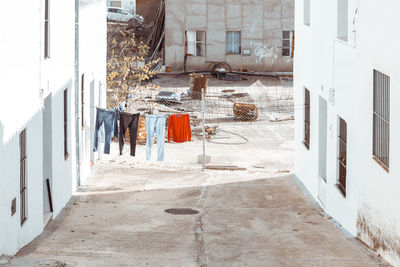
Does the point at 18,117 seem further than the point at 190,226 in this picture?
No

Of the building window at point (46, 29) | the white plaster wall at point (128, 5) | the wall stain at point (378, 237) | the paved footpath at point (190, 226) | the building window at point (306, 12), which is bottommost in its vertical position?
the paved footpath at point (190, 226)

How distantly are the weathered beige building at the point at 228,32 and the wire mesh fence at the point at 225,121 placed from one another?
404cm

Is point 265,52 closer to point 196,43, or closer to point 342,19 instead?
point 196,43

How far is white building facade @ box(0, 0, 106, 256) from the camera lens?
35.6 feet

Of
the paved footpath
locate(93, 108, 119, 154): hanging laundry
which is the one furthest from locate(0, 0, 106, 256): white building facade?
the paved footpath

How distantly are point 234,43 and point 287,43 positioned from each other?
3442 millimetres

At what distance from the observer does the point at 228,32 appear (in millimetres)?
45812

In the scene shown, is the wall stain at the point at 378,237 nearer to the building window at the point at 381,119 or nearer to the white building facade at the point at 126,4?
the building window at the point at 381,119

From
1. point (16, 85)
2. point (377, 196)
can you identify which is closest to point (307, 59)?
point (377, 196)

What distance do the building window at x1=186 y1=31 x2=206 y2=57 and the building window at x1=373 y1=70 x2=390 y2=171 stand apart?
1337 inches

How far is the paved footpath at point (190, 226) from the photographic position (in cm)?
1155

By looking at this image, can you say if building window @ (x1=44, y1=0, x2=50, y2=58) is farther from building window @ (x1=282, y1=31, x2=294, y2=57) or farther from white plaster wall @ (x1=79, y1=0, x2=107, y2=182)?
building window @ (x1=282, y1=31, x2=294, y2=57)

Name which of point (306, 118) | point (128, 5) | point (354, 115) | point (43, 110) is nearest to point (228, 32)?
point (128, 5)

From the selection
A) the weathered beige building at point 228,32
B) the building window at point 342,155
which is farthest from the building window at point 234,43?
the building window at point 342,155
